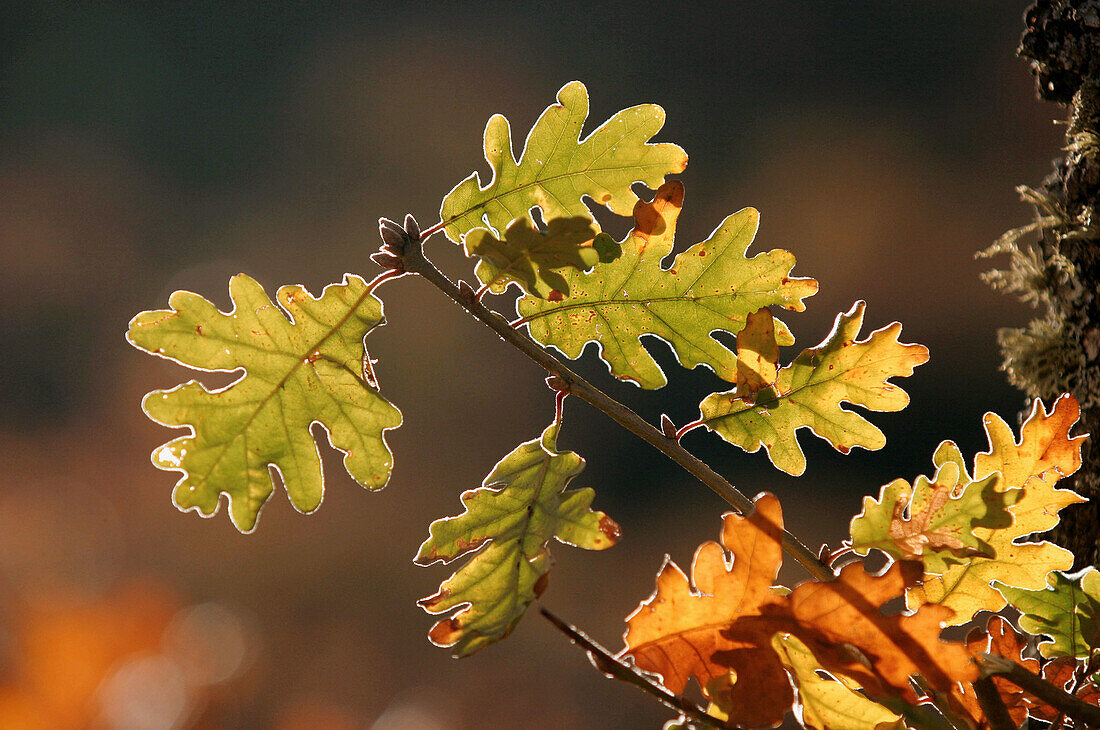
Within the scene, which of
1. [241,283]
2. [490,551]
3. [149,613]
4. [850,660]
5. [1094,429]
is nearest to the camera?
[850,660]

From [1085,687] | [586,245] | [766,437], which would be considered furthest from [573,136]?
[1085,687]

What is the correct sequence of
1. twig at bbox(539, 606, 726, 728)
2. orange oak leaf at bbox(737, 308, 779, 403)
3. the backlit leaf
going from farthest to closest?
orange oak leaf at bbox(737, 308, 779, 403) < the backlit leaf < twig at bbox(539, 606, 726, 728)

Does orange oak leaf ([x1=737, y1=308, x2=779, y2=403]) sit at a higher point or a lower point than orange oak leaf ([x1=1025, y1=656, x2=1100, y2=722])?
higher

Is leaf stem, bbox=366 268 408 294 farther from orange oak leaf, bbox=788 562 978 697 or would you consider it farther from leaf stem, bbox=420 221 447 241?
orange oak leaf, bbox=788 562 978 697

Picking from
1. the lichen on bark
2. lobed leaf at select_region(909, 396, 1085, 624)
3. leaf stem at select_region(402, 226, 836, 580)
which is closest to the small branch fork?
leaf stem at select_region(402, 226, 836, 580)

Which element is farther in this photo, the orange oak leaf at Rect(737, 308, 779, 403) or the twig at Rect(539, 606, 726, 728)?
the orange oak leaf at Rect(737, 308, 779, 403)

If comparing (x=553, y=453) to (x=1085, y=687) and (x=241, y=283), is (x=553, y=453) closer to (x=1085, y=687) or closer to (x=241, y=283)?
(x=241, y=283)

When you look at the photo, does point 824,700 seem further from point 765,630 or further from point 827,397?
point 827,397

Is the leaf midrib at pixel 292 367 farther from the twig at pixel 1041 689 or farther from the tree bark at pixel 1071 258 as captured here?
the tree bark at pixel 1071 258
